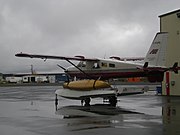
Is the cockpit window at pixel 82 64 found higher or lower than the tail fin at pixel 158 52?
lower

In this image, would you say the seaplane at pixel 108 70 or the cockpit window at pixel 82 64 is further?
the cockpit window at pixel 82 64

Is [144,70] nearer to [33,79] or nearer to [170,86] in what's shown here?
[170,86]

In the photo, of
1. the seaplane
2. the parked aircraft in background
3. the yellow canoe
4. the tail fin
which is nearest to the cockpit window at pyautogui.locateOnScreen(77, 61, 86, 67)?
the seaplane

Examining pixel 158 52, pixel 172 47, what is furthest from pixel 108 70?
pixel 172 47

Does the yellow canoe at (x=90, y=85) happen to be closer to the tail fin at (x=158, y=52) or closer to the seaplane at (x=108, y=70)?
the seaplane at (x=108, y=70)

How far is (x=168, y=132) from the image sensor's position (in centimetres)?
1015

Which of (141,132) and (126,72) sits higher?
(126,72)

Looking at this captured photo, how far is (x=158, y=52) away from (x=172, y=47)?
6759 mm

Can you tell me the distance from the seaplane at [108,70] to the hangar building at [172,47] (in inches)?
219

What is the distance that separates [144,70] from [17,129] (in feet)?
43.9

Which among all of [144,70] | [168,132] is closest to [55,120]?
[168,132]

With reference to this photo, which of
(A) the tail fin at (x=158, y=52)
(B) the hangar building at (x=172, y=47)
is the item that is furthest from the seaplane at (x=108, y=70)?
(B) the hangar building at (x=172, y=47)

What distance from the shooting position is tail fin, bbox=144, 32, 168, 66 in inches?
943

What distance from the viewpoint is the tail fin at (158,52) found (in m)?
24.0
